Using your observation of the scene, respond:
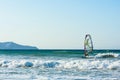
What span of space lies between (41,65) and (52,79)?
12.9 metres

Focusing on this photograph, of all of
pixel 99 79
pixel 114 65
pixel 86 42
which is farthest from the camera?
pixel 86 42

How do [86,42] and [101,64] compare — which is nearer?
[101,64]

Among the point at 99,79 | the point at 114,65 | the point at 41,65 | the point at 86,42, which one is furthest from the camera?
the point at 86,42

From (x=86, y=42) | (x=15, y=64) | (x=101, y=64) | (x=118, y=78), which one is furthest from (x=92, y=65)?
(x=86, y=42)

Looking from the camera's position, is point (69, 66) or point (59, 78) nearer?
point (59, 78)

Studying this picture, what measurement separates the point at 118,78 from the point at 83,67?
9.44 metres

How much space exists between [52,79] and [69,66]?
10947 mm

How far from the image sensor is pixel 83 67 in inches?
1214

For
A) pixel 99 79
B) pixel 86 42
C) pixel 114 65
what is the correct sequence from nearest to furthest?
1. pixel 99 79
2. pixel 114 65
3. pixel 86 42

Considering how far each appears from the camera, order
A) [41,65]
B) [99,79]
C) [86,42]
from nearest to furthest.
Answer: [99,79], [41,65], [86,42]

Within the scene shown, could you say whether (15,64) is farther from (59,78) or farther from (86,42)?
(86,42)

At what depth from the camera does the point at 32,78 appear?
21.8 meters

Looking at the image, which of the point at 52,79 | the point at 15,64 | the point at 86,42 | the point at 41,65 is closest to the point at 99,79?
the point at 52,79

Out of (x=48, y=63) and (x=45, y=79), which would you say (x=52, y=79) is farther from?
(x=48, y=63)
